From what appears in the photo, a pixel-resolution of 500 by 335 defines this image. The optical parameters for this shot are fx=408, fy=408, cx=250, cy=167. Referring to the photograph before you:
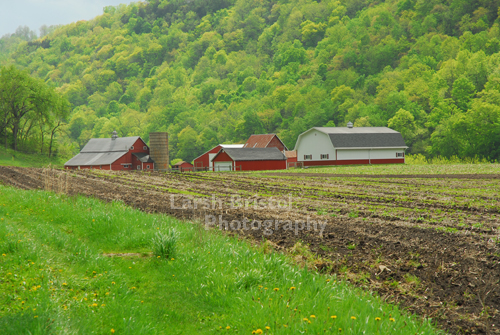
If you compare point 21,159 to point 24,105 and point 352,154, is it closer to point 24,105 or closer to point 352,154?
point 24,105

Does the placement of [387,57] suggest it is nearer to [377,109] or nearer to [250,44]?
[377,109]

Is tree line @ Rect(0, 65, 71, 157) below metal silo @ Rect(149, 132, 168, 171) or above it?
above

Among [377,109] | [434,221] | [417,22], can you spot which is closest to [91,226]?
[434,221]

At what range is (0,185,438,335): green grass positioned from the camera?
505 centimetres

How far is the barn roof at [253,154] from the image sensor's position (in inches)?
2267

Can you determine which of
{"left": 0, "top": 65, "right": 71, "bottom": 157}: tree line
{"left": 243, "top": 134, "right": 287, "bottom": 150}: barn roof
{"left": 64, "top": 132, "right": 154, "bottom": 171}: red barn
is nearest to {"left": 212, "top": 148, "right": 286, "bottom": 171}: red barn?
{"left": 243, "top": 134, "right": 287, "bottom": 150}: barn roof

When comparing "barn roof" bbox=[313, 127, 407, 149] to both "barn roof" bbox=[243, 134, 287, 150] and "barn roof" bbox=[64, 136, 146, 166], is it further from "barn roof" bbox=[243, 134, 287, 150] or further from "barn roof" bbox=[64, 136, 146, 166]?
"barn roof" bbox=[64, 136, 146, 166]

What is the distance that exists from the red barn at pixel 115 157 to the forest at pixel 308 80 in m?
5.98

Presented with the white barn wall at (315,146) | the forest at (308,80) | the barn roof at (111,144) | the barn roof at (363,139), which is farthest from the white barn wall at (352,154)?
the barn roof at (111,144)

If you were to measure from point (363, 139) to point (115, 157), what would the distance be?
41660mm

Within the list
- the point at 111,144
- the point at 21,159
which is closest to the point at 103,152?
the point at 111,144

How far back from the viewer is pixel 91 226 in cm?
1024

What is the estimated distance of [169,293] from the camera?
6531 mm

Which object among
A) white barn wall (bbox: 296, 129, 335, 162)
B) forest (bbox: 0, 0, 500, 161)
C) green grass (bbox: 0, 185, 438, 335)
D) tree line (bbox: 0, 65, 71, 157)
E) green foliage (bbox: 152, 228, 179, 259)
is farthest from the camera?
forest (bbox: 0, 0, 500, 161)
